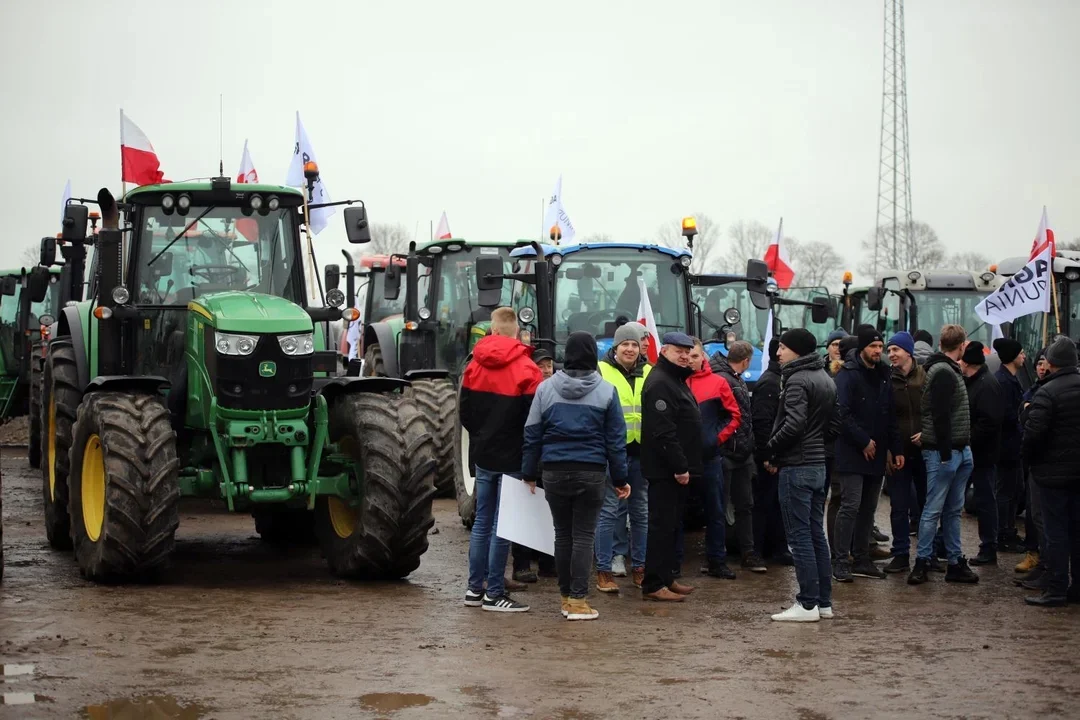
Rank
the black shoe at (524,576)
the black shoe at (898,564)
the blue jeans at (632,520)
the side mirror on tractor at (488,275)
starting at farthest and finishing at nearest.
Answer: the side mirror on tractor at (488,275) → the black shoe at (898,564) → the black shoe at (524,576) → the blue jeans at (632,520)

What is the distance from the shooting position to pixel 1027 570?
36.0 ft

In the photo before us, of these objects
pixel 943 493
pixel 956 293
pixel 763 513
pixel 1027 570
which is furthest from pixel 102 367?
pixel 956 293

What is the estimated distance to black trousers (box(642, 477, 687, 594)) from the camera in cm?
948

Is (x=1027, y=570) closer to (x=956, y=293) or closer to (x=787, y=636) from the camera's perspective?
(x=787, y=636)

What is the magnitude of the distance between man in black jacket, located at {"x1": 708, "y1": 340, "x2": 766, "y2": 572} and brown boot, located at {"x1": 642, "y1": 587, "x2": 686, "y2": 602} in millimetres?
1444

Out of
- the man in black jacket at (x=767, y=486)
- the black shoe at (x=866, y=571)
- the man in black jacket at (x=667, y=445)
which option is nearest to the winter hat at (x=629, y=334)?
the man in black jacket at (x=667, y=445)

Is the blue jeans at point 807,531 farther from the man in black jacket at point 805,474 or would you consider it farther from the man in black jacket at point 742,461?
the man in black jacket at point 742,461

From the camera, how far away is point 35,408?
17.3 meters

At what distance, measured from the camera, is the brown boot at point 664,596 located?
9688 mm

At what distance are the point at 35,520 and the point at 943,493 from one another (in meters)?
8.24

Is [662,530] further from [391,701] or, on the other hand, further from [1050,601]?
[391,701]

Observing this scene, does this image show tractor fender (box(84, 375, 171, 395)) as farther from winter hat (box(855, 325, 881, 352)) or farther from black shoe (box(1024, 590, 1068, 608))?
black shoe (box(1024, 590, 1068, 608))

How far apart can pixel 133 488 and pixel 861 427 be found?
5.06 meters

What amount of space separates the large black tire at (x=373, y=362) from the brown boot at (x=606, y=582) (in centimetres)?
705
